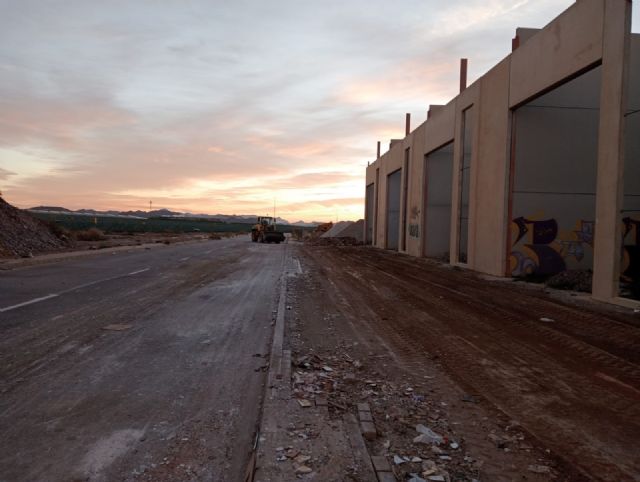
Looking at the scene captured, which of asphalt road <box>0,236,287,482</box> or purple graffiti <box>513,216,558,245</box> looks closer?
asphalt road <box>0,236,287,482</box>

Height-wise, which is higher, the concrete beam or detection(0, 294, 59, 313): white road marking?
the concrete beam

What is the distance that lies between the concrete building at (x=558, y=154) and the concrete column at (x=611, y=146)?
0.03 metres

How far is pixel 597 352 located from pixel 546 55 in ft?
39.6

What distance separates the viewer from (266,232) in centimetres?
4950

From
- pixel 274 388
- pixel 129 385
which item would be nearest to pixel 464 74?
pixel 274 388

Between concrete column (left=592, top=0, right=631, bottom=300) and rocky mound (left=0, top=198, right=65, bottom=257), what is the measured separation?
24.2m

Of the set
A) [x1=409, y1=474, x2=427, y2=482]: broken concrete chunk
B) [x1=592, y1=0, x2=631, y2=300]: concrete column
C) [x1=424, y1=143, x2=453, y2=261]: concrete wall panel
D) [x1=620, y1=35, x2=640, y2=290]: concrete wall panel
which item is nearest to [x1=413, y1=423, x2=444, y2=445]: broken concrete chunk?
[x1=409, y1=474, x2=427, y2=482]: broken concrete chunk

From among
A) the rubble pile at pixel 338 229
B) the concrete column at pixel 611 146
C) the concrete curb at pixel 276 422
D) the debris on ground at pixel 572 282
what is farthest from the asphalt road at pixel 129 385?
the rubble pile at pixel 338 229

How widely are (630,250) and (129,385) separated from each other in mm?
16437

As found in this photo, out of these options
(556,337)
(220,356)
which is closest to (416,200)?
(556,337)

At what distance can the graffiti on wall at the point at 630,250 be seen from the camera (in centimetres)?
1561

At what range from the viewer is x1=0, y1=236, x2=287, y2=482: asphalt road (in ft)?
11.9

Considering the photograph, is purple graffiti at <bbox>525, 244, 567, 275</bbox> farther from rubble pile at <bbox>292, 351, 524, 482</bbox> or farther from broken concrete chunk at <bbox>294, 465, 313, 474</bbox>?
broken concrete chunk at <bbox>294, 465, 313, 474</bbox>

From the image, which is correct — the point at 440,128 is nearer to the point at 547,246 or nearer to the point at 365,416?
the point at 547,246
